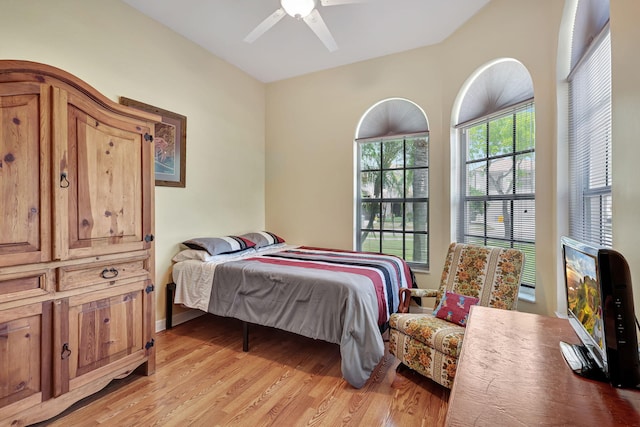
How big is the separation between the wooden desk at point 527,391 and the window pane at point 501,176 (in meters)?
1.87

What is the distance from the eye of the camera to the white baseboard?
308 cm

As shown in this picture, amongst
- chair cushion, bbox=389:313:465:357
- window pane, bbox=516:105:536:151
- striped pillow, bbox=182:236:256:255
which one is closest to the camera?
chair cushion, bbox=389:313:465:357

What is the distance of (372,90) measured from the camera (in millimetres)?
3771

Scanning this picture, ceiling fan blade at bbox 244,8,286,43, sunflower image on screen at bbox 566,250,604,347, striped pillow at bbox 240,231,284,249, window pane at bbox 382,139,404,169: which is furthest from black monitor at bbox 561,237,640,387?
striped pillow at bbox 240,231,284,249

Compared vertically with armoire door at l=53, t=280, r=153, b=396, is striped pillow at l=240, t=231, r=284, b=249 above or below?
above

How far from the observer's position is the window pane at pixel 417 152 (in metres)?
3.58

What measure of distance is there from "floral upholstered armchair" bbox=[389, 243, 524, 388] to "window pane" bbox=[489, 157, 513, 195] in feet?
2.51

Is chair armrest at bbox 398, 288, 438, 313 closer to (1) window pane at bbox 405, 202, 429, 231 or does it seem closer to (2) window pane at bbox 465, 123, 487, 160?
(1) window pane at bbox 405, 202, 429, 231

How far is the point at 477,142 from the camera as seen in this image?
10.3ft

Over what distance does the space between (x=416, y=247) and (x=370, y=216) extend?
70cm

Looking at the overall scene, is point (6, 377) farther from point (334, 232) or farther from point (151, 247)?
point (334, 232)

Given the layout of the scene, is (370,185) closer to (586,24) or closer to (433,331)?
(433,331)

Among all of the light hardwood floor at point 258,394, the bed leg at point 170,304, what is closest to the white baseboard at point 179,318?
the bed leg at point 170,304

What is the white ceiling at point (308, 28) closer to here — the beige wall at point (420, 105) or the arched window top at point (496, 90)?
the beige wall at point (420, 105)
